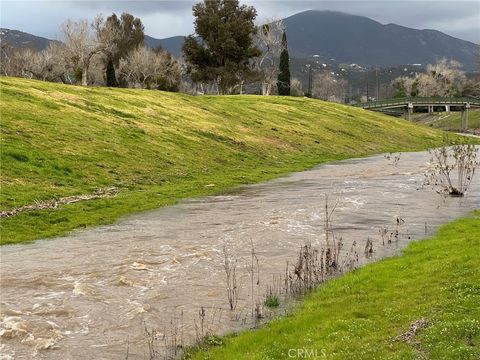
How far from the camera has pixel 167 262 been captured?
653 inches

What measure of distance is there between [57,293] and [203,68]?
3902 inches

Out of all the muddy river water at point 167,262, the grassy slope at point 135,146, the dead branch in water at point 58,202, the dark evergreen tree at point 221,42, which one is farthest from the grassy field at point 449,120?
the dead branch in water at point 58,202

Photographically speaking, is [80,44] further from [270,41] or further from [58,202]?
[58,202]

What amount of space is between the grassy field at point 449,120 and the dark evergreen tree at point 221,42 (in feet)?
223

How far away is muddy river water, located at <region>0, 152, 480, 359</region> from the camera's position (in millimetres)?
11500

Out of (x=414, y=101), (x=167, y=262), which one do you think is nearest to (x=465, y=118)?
(x=414, y=101)

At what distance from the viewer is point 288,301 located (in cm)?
1320

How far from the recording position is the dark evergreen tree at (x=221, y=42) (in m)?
105

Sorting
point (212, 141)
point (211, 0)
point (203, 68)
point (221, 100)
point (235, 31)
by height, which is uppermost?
point (211, 0)

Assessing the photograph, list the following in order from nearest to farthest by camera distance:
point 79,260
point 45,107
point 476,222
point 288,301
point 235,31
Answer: point 288,301 → point 79,260 → point 476,222 → point 45,107 → point 235,31

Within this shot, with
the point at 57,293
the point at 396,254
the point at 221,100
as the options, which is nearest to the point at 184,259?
the point at 57,293

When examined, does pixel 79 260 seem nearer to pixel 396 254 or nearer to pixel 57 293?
pixel 57 293

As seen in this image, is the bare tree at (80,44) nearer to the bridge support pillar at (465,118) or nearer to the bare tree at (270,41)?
the bare tree at (270,41)

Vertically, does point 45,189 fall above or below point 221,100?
below
